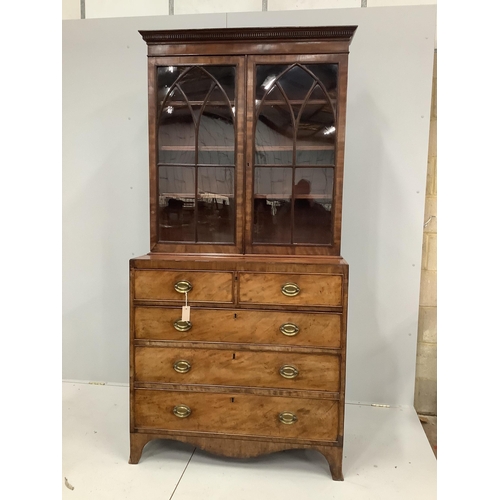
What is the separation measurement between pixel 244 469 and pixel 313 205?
130cm

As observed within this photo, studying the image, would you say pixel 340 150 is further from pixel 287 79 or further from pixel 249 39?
pixel 249 39

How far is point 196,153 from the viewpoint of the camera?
1.88m

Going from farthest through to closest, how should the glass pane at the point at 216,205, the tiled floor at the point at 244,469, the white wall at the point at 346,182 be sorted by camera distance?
the white wall at the point at 346,182 → the glass pane at the point at 216,205 → the tiled floor at the point at 244,469

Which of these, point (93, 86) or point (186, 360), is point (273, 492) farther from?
point (93, 86)

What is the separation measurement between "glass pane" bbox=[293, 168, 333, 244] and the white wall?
0.51 meters

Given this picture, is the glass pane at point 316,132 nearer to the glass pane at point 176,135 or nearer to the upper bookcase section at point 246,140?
the upper bookcase section at point 246,140

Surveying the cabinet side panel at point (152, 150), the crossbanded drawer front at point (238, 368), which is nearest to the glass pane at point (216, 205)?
the cabinet side panel at point (152, 150)

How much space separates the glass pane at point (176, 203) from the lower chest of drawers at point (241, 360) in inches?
9.9

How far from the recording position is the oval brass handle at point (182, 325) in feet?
5.73

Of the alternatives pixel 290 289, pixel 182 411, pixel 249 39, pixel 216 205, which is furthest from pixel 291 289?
pixel 249 39

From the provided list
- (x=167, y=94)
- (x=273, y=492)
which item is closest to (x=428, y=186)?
(x=167, y=94)

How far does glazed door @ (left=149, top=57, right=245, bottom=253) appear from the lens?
182 cm

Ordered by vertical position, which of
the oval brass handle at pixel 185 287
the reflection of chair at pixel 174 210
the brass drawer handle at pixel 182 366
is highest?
the reflection of chair at pixel 174 210

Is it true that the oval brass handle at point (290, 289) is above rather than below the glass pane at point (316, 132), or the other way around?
below
